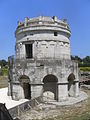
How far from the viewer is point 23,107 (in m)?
16.2

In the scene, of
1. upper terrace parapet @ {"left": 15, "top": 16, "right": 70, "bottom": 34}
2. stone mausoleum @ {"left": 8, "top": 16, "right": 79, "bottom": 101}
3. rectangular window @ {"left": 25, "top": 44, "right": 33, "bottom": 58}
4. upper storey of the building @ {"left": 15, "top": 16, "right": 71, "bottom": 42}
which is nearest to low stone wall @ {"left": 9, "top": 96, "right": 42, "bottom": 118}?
stone mausoleum @ {"left": 8, "top": 16, "right": 79, "bottom": 101}

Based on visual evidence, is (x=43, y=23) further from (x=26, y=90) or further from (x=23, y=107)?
(x=23, y=107)

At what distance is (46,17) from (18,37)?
4.62 meters

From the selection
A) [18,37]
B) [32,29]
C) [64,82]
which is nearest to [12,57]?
[18,37]

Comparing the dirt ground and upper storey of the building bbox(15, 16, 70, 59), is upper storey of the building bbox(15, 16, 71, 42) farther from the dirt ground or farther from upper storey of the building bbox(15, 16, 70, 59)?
the dirt ground

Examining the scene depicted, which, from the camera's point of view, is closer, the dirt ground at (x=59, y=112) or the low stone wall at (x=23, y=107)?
the low stone wall at (x=23, y=107)

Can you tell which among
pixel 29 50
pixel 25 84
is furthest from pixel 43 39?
pixel 25 84

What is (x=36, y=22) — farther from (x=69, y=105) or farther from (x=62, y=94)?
(x=69, y=105)

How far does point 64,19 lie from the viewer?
82.4ft

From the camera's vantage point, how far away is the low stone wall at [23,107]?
14403 mm

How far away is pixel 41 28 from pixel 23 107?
10.3 meters

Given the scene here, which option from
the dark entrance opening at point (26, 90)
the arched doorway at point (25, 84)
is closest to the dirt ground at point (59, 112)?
the arched doorway at point (25, 84)

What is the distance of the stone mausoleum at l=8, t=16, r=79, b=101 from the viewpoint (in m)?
→ 20.8

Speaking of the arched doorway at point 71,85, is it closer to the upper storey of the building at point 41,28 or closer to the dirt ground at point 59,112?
the dirt ground at point 59,112
